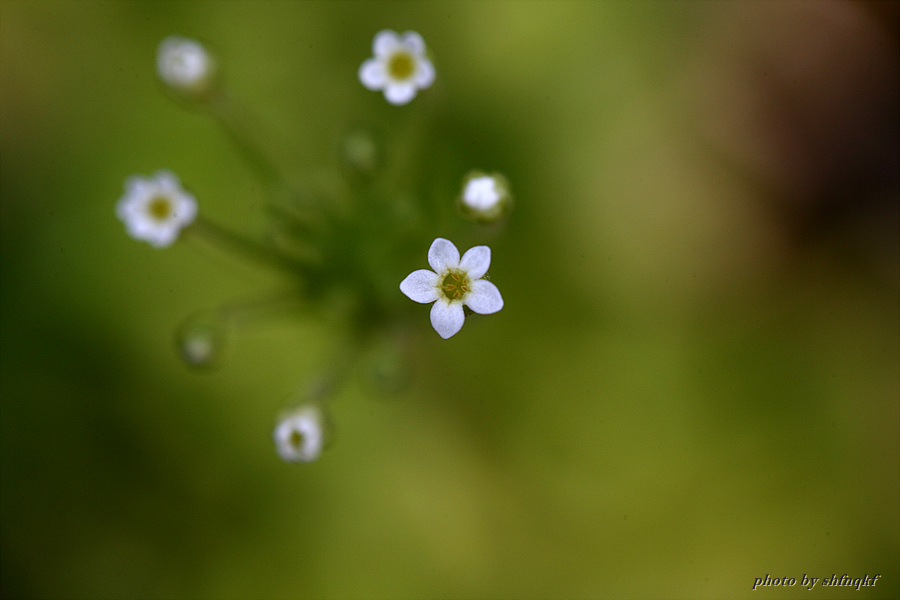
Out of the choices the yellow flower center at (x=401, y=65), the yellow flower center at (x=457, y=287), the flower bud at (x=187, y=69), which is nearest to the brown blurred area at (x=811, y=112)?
the yellow flower center at (x=401, y=65)

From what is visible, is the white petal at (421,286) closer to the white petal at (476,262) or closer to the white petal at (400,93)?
the white petal at (476,262)

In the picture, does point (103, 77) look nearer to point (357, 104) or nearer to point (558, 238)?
point (357, 104)

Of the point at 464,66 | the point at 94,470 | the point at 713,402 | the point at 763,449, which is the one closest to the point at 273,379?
the point at 94,470

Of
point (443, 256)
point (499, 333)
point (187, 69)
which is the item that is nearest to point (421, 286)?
point (443, 256)

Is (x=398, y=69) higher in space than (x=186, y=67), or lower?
lower

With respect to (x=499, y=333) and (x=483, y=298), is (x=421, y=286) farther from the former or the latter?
(x=499, y=333)
